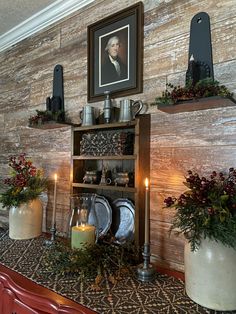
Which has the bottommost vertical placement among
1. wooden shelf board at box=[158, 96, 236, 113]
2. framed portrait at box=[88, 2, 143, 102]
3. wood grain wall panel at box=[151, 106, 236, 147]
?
wood grain wall panel at box=[151, 106, 236, 147]

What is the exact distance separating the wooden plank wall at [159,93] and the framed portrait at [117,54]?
5 centimetres

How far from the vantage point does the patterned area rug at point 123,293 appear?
1011mm

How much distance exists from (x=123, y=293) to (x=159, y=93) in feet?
3.14

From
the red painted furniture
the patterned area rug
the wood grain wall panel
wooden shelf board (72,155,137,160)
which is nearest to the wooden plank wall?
the wood grain wall panel

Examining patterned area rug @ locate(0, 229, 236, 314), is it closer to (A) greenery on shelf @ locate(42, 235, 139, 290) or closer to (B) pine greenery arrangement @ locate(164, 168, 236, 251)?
(A) greenery on shelf @ locate(42, 235, 139, 290)

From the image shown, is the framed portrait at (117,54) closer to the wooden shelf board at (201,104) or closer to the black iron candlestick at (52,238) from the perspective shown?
the wooden shelf board at (201,104)

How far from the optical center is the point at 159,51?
1496 millimetres

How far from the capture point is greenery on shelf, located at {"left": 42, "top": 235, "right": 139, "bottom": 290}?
1.26 meters

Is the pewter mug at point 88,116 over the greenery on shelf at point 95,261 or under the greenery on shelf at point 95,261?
over

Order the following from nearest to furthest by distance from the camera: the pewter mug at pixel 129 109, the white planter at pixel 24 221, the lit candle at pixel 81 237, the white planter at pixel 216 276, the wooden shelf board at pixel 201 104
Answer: the white planter at pixel 216 276 < the wooden shelf board at pixel 201 104 < the lit candle at pixel 81 237 < the pewter mug at pixel 129 109 < the white planter at pixel 24 221

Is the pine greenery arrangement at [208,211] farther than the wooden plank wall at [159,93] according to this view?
No

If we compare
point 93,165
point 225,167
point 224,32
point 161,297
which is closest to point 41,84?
point 93,165

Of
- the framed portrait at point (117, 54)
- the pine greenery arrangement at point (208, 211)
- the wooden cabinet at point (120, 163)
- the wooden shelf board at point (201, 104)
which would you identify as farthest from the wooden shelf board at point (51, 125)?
the pine greenery arrangement at point (208, 211)

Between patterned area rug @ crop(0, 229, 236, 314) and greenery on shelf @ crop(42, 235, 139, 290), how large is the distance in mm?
34
